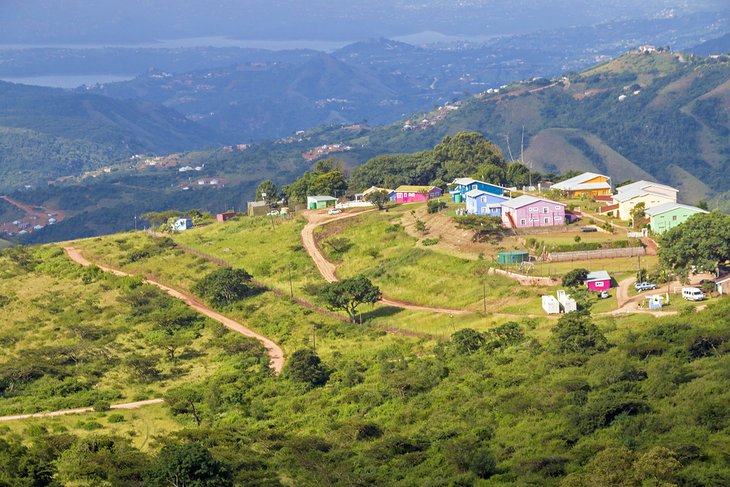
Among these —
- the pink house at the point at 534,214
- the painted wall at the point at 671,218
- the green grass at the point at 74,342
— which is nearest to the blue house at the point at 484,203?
the pink house at the point at 534,214

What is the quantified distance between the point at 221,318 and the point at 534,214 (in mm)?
21631

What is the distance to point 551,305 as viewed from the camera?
58.0m

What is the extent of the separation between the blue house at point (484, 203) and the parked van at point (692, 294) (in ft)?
73.5

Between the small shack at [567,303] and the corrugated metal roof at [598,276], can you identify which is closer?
the small shack at [567,303]

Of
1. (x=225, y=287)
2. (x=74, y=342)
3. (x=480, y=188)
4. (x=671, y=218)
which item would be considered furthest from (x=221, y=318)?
(x=671, y=218)

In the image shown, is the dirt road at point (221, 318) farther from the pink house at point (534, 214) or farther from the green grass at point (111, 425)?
the pink house at point (534, 214)

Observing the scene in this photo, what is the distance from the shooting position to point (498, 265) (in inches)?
2630

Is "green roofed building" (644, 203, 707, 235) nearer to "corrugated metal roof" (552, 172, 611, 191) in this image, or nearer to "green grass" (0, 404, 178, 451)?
"corrugated metal roof" (552, 172, 611, 191)

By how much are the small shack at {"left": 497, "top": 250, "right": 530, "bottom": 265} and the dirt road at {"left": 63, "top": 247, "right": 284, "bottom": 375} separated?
14.9 m

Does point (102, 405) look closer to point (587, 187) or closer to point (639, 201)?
point (639, 201)

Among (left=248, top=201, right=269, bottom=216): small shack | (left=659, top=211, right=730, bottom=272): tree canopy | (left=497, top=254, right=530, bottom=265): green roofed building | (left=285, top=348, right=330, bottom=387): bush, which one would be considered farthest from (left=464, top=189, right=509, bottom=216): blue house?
(left=285, top=348, right=330, bottom=387): bush

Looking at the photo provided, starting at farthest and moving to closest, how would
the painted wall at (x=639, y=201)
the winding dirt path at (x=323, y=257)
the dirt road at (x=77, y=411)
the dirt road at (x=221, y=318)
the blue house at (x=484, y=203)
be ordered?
the blue house at (x=484, y=203) < the painted wall at (x=639, y=201) < the winding dirt path at (x=323, y=257) < the dirt road at (x=221, y=318) < the dirt road at (x=77, y=411)

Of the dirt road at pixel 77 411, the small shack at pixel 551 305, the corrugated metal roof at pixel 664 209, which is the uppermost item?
the corrugated metal roof at pixel 664 209

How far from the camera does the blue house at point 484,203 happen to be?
7794 cm
